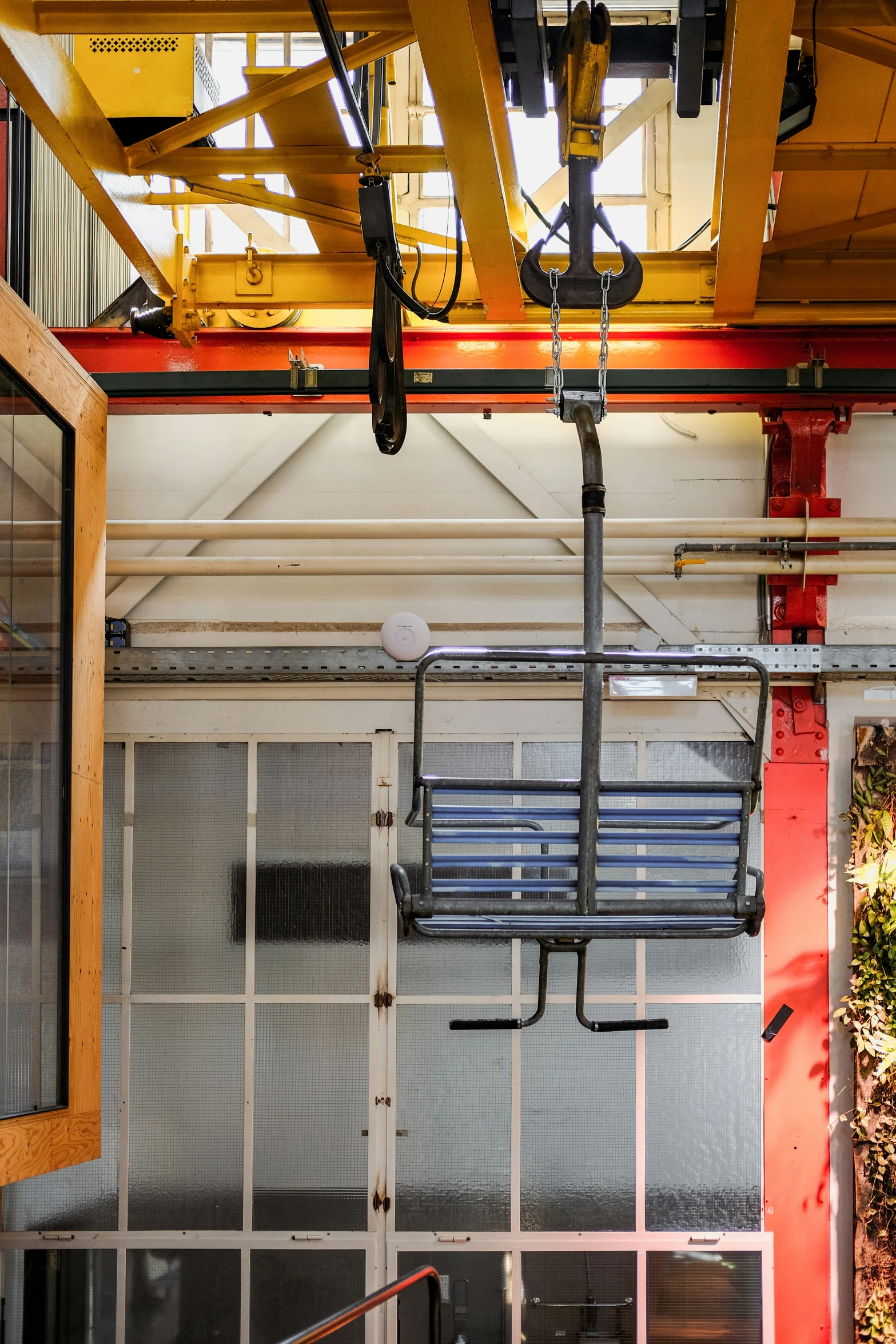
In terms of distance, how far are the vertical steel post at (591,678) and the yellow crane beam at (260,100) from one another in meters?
1.12

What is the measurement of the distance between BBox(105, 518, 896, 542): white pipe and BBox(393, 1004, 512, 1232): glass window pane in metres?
1.90

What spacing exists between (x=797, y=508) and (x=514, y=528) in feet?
3.81

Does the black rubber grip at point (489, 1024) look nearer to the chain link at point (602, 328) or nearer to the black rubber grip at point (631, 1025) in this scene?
the black rubber grip at point (631, 1025)

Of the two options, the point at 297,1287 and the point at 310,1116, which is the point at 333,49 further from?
the point at 297,1287

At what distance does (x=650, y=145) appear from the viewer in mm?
5340

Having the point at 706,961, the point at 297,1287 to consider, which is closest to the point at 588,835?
the point at 706,961

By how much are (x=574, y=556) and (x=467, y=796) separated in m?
1.21

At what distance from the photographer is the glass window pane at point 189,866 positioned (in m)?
4.86

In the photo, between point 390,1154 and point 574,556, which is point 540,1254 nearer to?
point 390,1154

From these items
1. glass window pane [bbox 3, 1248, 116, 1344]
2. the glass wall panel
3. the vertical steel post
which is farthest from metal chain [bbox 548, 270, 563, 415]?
glass window pane [bbox 3, 1248, 116, 1344]

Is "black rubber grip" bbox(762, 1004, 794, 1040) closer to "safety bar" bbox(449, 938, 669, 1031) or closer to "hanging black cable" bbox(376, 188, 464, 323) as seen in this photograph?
"safety bar" bbox(449, 938, 669, 1031)

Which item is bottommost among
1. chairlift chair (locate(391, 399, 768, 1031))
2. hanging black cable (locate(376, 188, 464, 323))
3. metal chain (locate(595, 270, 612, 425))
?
chairlift chair (locate(391, 399, 768, 1031))

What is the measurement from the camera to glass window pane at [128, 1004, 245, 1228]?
188 inches

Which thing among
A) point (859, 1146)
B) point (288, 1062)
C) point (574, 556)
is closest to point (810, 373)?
point (574, 556)
